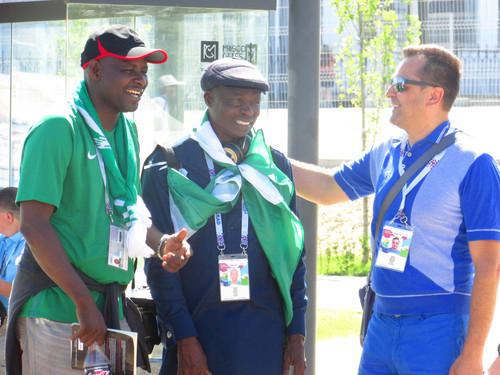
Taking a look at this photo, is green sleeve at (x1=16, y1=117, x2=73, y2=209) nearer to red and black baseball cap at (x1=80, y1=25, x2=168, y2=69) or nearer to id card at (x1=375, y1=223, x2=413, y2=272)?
red and black baseball cap at (x1=80, y1=25, x2=168, y2=69)

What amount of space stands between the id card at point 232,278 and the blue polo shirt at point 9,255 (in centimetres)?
182

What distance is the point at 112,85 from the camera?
3.91 meters

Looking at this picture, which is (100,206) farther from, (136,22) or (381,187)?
(136,22)

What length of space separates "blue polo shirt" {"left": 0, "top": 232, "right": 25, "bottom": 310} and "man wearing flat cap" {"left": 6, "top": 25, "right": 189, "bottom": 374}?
5.98 ft

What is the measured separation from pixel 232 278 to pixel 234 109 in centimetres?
77

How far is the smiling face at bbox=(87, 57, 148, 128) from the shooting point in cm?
391

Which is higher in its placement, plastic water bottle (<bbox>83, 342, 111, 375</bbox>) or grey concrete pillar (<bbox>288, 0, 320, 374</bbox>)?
grey concrete pillar (<bbox>288, 0, 320, 374</bbox>)

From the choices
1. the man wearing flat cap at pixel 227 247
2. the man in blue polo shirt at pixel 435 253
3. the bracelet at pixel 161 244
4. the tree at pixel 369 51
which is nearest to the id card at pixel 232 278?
the man wearing flat cap at pixel 227 247

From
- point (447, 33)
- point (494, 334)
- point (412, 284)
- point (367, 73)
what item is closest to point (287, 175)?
point (412, 284)

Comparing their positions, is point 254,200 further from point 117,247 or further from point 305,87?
point 305,87

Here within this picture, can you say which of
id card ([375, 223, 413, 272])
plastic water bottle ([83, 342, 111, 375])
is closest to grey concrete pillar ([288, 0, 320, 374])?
id card ([375, 223, 413, 272])

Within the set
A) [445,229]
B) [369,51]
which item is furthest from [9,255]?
[369,51]

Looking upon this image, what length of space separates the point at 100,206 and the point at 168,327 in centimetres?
80

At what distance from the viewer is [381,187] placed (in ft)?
15.0
